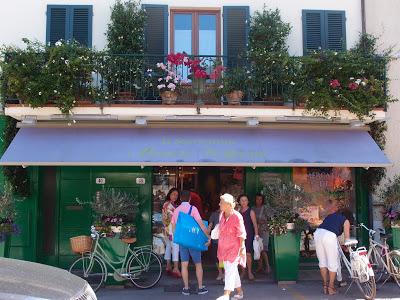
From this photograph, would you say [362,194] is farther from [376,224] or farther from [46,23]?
[46,23]

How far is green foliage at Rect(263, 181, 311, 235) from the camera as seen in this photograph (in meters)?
9.40

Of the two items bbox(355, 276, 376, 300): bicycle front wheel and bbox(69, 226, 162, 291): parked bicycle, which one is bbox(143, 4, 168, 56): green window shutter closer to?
bbox(69, 226, 162, 291): parked bicycle

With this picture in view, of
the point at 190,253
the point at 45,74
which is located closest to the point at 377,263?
the point at 190,253

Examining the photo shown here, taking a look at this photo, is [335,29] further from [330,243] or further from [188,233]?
[188,233]

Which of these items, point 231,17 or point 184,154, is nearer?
point 184,154

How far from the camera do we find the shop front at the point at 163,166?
9.59m

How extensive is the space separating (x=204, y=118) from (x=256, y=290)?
11.7 ft

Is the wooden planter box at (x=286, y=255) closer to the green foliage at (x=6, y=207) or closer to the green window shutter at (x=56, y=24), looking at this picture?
the green foliage at (x=6, y=207)

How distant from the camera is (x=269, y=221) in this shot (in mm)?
9492

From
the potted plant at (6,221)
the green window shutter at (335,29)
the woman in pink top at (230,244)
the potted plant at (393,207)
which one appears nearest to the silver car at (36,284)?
the woman in pink top at (230,244)

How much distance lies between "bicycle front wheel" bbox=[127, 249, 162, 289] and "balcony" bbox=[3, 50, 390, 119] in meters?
3.00

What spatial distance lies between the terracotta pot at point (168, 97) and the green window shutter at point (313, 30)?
3.38m

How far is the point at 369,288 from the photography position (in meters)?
8.31

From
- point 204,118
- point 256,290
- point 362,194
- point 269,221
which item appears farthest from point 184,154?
point 362,194
